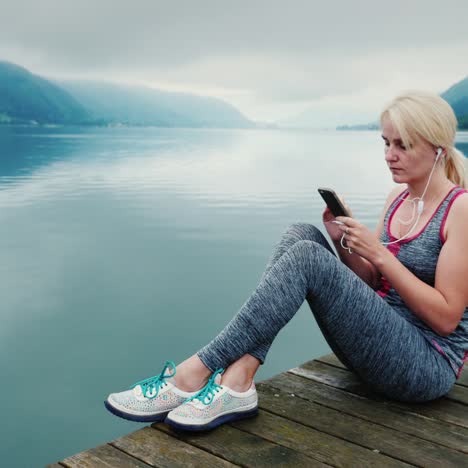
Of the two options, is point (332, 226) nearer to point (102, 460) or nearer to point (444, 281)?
point (444, 281)

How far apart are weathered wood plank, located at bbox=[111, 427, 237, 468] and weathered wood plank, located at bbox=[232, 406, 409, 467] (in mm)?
235

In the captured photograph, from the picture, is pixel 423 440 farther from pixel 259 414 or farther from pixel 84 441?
pixel 84 441

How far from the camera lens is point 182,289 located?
733 cm

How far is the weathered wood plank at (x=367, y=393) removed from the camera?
2.35 m

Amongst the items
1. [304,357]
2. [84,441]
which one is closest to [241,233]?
[304,357]

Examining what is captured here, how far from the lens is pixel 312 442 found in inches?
83.0

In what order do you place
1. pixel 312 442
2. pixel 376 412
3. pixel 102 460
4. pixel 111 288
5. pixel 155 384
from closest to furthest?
1. pixel 102 460
2. pixel 312 442
3. pixel 155 384
4. pixel 376 412
5. pixel 111 288

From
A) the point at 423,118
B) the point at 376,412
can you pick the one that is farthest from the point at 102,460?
the point at 423,118

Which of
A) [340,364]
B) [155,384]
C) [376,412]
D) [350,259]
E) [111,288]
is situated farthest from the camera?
[111,288]

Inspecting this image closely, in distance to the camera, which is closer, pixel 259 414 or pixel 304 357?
pixel 259 414

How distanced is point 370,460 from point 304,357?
12.7 ft

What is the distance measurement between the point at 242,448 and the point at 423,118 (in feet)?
4.15

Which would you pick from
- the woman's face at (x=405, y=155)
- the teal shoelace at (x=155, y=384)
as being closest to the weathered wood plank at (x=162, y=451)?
the teal shoelace at (x=155, y=384)

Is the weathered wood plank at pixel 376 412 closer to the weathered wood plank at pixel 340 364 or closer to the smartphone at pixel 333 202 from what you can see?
the weathered wood plank at pixel 340 364
